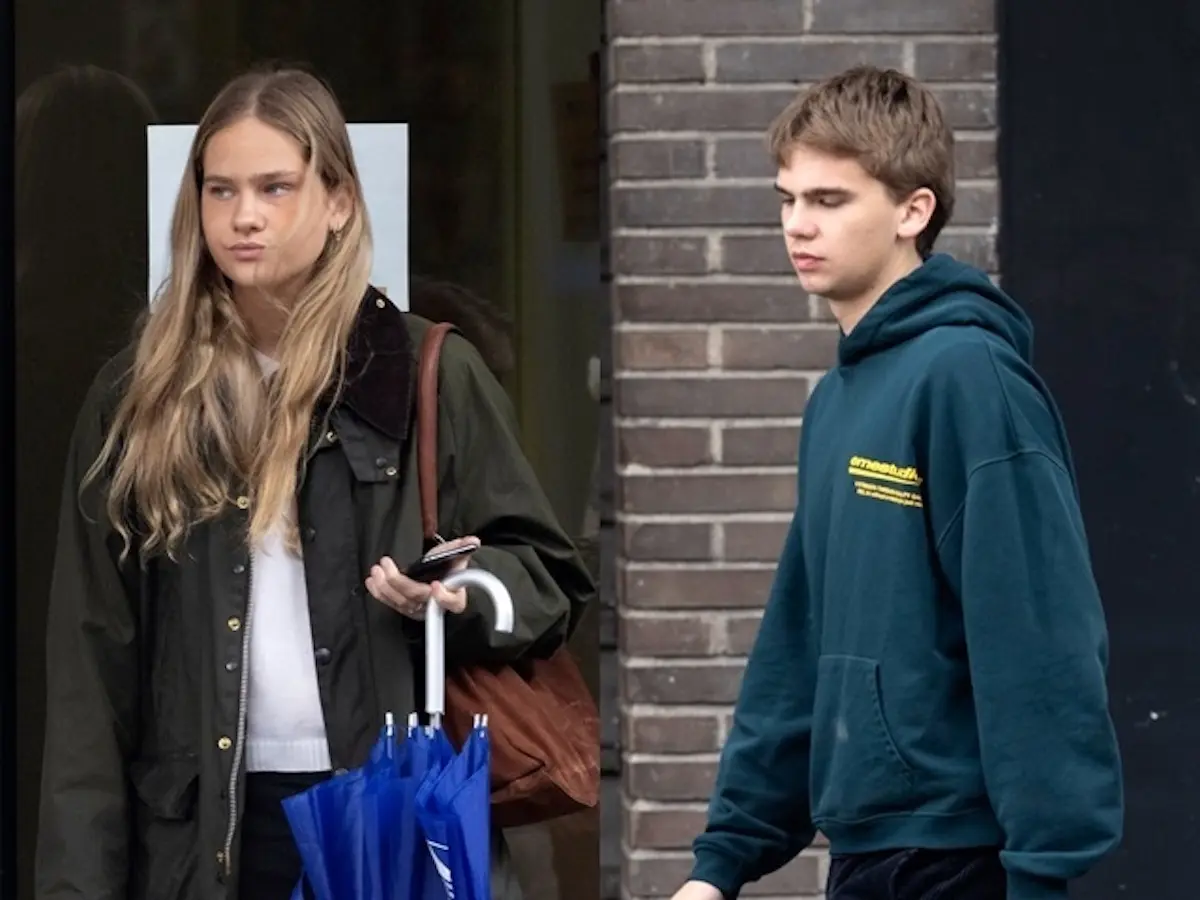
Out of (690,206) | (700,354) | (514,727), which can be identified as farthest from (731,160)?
(514,727)

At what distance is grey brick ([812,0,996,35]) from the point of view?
4922 mm

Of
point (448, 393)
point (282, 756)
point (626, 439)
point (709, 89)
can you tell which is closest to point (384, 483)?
point (448, 393)

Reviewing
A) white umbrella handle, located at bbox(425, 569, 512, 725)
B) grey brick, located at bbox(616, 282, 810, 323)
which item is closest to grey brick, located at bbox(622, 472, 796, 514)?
grey brick, located at bbox(616, 282, 810, 323)

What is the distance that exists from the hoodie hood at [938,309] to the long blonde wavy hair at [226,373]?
1.03 meters

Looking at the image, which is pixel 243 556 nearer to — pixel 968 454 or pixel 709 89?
pixel 968 454

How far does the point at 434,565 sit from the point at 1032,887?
45.1 inches

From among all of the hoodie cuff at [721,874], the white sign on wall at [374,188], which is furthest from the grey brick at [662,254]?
the hoodie cuff at [721,874]

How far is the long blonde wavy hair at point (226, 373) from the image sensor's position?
3846mm

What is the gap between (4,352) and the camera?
4.89 meters

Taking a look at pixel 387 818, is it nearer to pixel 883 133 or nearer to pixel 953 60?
pixel 883 133

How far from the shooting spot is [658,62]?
16.1 feet

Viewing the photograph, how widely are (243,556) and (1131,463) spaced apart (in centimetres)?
200

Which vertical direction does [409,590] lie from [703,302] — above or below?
below

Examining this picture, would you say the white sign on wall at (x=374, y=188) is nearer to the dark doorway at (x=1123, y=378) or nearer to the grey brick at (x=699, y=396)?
the grey brick at (x=699, y=396)
